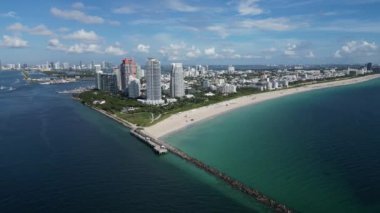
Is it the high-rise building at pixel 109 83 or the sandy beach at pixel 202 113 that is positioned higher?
the high-rise building at pixel 109 83

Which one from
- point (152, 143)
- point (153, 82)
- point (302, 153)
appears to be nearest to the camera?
point (302, 153)

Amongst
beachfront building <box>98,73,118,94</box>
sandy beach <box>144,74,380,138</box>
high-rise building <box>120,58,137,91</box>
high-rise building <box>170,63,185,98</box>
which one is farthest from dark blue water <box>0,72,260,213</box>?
beachfront building <box>98,73,118,94</box>

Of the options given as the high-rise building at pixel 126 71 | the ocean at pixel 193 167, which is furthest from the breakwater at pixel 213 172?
the high-rise building at pixel 126 71

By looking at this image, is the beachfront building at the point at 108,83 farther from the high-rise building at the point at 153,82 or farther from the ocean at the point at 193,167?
the ocean at the point at 193,167

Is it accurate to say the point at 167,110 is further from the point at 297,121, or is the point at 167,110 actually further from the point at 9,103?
the point at 9,103

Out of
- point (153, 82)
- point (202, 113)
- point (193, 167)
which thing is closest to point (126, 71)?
point (153, 82)

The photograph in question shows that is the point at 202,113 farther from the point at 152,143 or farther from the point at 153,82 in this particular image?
the point at 152,143
